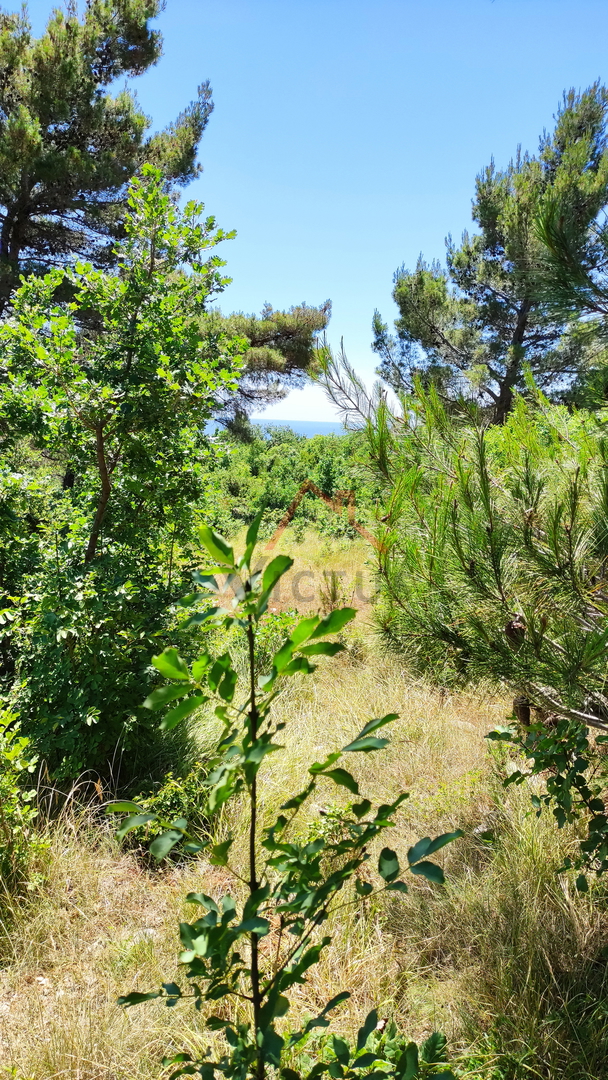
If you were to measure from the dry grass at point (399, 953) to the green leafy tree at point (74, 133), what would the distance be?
5.13 meters

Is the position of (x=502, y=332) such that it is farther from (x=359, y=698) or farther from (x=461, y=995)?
(x=461, y=995)

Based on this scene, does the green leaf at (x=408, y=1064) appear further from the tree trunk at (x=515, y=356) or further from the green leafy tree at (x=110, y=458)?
the tree trunk at (x=515, y=356)

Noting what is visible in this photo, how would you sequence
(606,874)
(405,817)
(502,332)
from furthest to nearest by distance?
(502,332)
(405,817)
(606,874)

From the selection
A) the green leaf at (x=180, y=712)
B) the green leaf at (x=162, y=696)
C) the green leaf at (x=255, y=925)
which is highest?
the green leaf at (x=162, y=696)

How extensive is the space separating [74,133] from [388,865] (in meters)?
6.99

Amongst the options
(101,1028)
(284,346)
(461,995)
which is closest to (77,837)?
(101,1028)

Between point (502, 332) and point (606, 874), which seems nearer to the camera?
point (606, 874)

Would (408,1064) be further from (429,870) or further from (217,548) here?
(217,548)

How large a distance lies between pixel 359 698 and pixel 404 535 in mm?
2076

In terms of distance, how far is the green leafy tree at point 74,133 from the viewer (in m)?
5.02

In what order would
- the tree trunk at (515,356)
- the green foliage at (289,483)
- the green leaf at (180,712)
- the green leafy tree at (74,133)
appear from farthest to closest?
the green foliage at (289,483) → the tree trunk at (515,356) → the green leafy tree at (74,133) → the green leaf at (180,712)

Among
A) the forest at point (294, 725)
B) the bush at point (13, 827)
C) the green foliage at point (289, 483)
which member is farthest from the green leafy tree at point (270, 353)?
the bush at point (13, 827)

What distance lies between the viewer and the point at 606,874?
1.98 meters

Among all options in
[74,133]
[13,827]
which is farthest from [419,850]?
[74,133]
